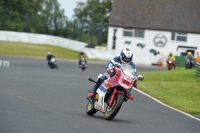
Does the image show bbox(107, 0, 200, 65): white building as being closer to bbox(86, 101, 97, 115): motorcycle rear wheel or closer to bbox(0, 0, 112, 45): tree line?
bbox(0, 0, 112, 45): tree line

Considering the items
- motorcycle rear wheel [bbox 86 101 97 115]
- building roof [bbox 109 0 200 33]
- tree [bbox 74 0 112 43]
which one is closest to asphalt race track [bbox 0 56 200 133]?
motorcycle rear wheel [bbox 86 101 97 115]

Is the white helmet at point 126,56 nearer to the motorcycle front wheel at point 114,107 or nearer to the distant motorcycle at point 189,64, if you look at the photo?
the motorcycle front wheel at point 114,107

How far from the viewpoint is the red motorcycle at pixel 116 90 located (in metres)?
13.2

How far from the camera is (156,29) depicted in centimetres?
6906

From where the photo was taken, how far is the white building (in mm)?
69250

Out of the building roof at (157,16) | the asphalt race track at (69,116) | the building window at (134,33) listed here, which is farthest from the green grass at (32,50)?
the asphalt race track at (69,116)

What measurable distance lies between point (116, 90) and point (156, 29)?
5610 cm

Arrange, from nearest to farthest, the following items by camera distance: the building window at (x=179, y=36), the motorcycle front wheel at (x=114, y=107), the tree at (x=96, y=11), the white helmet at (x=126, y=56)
Result: 1. the motorcycle front wheel at (x=114, y=107)
2. the white helmet at (x=126, y=56)
3. the building window at (x=179, y=36)
4. the tree at (x=96, y=11)

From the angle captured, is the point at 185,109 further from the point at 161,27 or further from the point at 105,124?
the point at 161,27

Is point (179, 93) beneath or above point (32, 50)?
above

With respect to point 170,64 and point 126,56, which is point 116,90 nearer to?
point 126,56

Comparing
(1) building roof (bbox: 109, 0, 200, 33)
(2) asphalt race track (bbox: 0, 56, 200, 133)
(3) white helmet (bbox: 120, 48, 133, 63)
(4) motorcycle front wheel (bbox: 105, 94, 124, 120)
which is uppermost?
(1) building roof (bbox: 109, 0, 200, 33)

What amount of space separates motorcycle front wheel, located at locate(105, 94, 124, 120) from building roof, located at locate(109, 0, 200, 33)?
5583 centimetres

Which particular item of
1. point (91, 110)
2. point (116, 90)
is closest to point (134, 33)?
point (91, 110)
